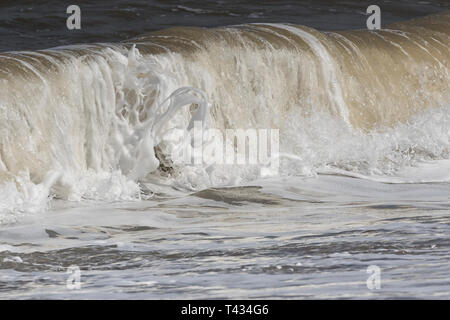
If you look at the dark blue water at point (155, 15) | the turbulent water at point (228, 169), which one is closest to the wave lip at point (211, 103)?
the turbulent water at point (228, 169)

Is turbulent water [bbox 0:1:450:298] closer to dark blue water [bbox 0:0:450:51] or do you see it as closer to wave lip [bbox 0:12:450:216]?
wave lip [bbox 0:12:450:216]

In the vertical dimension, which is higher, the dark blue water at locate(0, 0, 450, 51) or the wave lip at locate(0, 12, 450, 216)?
the dark blue water at locate(0, 0, 450, 51)

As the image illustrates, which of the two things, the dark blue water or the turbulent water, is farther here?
the dark blue water

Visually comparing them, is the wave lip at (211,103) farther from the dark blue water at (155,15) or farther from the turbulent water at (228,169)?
the dark blue water at (155,15)

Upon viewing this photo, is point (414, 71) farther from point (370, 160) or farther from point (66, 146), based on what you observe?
point (66, 146)

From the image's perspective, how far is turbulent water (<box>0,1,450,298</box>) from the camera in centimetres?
426

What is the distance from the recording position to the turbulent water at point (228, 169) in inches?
168

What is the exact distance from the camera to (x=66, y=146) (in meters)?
6.27

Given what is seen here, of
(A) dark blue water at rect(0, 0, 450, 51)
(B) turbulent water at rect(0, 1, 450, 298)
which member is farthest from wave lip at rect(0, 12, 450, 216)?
(A) dark blue water at rect(0, 0, 450, 51)

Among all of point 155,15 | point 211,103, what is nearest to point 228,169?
point 211,103

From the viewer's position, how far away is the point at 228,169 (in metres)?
6.89

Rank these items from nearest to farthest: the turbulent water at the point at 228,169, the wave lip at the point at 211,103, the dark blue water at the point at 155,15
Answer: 1. the turbulent water at the point at 228,169
2. the wave lip at the point at 211,103
3. the dark blue water at the point at 155,15
